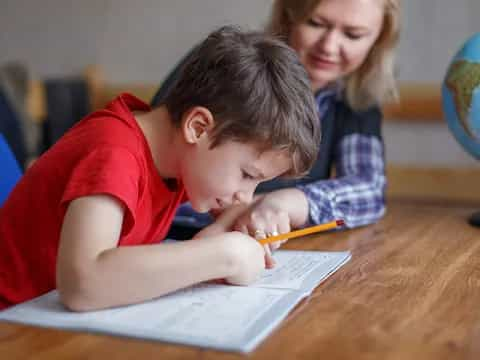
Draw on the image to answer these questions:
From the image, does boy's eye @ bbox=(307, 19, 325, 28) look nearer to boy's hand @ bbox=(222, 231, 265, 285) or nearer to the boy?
the boy

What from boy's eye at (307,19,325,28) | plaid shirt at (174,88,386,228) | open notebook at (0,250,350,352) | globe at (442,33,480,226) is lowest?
plaid shirt at (174,88,386,228)

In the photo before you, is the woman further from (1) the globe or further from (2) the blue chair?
(2) the blue chair

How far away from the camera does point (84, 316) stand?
2.45 ft

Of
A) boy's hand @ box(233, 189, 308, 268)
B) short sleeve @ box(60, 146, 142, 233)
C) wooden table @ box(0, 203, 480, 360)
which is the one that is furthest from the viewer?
boy's hand @ box(233, 189, 308, 268)

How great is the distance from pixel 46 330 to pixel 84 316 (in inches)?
1.9

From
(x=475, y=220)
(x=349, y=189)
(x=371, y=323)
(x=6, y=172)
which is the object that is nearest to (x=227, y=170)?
(x=371, y=323)

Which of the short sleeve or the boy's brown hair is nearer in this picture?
the short sleeve

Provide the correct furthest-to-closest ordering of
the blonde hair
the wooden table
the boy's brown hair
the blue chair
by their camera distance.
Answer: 1. the blonde hair
2. the blue chair
3. the boy's brown hair
4. the wooden table

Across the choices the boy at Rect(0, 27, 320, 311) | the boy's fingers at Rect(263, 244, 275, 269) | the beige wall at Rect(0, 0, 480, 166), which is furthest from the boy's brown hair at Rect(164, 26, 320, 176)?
the beige wall at Rect(0, 0, 480, 166)

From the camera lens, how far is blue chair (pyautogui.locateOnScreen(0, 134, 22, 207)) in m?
1.14

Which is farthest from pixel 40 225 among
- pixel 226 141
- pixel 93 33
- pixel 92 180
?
pixel 93 33

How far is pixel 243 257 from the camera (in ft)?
2.74

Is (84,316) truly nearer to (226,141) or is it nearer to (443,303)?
(226,141)

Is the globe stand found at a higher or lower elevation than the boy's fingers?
lower
